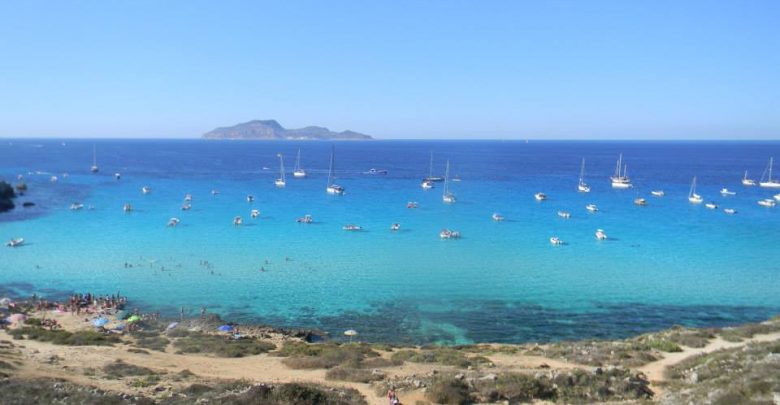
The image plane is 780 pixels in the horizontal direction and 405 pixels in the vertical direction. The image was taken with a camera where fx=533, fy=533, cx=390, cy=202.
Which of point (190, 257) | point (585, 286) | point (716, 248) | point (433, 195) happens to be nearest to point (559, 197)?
point (433, 195)

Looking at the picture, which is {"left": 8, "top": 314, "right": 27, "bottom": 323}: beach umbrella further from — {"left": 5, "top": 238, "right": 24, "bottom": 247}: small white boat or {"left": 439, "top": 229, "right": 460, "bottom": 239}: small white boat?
{"left": 439, "top": 229, "right": 460, "bottom": 239}: small white boat

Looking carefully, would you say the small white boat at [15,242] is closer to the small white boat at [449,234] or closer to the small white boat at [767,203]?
the small white boat at [449,234]

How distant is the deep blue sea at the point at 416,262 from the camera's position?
114 feet

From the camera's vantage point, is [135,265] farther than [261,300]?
Yes

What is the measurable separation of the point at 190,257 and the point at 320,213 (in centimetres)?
2591

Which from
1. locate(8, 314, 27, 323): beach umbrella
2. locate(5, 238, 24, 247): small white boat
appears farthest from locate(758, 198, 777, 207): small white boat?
locate(5, 238, 24, 247): small white boat

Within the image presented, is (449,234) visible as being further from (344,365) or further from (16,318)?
(16,318)

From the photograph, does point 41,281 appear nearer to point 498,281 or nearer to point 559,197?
point 498,281

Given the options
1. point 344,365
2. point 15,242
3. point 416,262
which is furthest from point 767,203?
point 15,242

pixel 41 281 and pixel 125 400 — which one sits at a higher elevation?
pixel 125 400

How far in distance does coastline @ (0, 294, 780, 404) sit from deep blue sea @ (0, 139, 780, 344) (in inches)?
177

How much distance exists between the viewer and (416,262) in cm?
4788

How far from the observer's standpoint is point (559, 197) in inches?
3588

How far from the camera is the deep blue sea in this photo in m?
34.7
